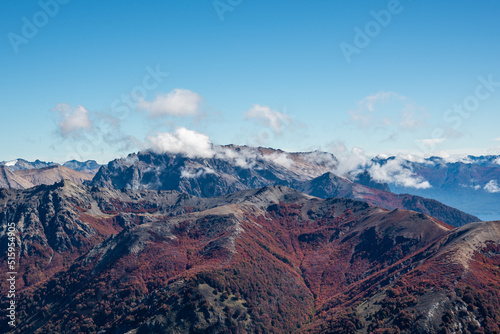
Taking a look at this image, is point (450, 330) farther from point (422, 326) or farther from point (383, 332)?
point (383, 332)

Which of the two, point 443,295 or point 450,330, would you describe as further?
point 443,295

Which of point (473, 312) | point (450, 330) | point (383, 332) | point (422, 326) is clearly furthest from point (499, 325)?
point (383, 332)

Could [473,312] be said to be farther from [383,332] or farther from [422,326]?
[383,332]

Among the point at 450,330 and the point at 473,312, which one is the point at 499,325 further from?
the point at 450,330

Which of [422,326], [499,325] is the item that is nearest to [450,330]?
[422,326]

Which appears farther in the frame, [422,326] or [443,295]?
[443,295]

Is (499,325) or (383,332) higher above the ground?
(383,332)

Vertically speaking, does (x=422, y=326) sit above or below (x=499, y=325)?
above

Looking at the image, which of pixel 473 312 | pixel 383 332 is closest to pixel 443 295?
pixel 473 312
